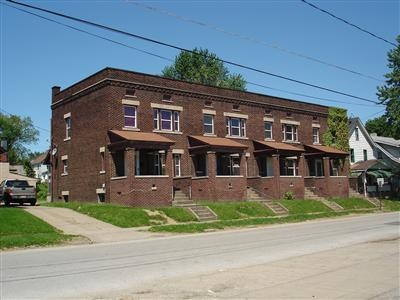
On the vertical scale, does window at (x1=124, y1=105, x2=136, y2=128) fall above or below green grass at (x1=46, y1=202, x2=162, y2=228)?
above

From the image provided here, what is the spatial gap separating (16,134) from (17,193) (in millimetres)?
77562

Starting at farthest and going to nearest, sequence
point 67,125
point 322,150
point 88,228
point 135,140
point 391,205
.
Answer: point 322,150 < point 391,205 < point 67,125 < point 135,140 < point 88,228

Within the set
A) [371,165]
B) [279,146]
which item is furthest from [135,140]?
[371,165]

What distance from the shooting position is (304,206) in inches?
1489

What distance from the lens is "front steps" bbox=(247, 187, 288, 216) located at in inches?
1384

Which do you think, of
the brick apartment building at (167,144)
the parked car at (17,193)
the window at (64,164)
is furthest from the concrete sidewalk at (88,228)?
the window at (64,164)

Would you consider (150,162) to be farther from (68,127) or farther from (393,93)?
(393,93)

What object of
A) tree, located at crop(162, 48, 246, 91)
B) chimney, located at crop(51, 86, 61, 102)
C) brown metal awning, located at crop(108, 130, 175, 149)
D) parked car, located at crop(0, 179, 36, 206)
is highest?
tree, located at crop(162, 48, 246, 91)

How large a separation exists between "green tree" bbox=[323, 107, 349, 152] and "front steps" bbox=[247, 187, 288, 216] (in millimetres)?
13499

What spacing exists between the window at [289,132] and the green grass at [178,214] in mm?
19234

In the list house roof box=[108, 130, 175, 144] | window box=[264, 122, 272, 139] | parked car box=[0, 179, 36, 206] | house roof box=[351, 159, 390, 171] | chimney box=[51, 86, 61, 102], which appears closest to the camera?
house roof box=[108, 130, 175, 144]

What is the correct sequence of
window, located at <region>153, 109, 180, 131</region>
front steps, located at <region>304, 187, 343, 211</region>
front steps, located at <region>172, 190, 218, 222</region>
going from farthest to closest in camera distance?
front steps, located at <region>304, 187, 343, 211</region> → window, located at <region>153, 109, 180, 131</region> → front steps, located at <region>172, 190, 218, 222</region>

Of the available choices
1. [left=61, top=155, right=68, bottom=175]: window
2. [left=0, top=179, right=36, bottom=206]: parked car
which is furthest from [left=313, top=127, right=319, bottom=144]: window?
[left=0, top=179, right=36, bottom=206]: parked car

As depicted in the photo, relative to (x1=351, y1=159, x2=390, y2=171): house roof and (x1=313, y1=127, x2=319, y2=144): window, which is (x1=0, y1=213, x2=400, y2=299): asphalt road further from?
(x1=351, y1=159, x2=390, y2=171): house roof
